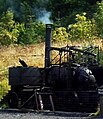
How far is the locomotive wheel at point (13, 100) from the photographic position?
610 inches

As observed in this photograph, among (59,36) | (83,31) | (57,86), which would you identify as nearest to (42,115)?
(57,86)

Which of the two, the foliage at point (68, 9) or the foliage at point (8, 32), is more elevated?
the foliage at point (68, 9)

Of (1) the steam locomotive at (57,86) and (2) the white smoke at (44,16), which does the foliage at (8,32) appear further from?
(1) the steam locomotive at (57,86)

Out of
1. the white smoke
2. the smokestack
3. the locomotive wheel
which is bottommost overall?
the locomotive wheel

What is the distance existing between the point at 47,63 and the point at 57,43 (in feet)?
44.4

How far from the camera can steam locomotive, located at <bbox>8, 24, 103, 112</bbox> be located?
14.3 meters

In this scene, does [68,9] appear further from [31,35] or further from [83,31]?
[83,31]

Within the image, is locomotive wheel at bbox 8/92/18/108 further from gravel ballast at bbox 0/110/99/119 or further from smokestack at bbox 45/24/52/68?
gravel ballast at bbox 0/110/99/119

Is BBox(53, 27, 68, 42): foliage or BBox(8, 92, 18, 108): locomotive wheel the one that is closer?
BBox(8, 92, 18, 108): locomotive wheel

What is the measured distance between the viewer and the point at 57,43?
30172mm

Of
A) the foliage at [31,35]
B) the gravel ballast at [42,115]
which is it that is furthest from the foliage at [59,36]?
the gravel ballast at [42,115]

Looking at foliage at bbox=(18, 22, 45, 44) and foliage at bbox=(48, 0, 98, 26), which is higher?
foliage at bbox=(48, 0, 98, 26)

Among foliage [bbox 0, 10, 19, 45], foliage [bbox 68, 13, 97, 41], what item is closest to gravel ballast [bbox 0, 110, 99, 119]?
foliage [bbox 68, 13, 97, 41]

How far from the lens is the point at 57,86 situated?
52.0ft
